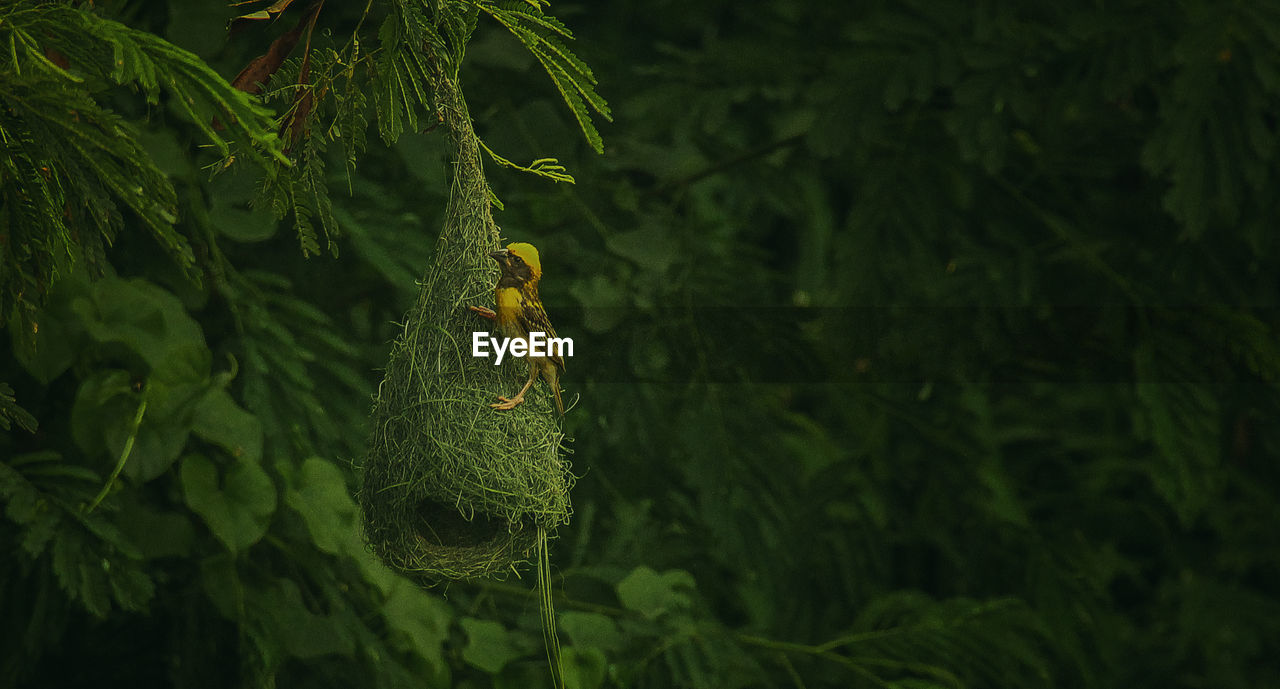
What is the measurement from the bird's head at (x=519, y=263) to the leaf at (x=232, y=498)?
0.67 metres

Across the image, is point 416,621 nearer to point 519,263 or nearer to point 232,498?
point 232,498

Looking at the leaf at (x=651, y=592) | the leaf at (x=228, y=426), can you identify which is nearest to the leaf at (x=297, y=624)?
the leaf at (x=228, y=426)

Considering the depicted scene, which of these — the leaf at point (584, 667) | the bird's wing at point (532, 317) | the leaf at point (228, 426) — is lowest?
the leaf at point (584, 667)

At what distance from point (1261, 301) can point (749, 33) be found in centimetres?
150

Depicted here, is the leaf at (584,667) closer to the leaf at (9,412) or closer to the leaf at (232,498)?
the leaf at (232,498)

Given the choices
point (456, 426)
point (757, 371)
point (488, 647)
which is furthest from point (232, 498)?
point (757, 371)

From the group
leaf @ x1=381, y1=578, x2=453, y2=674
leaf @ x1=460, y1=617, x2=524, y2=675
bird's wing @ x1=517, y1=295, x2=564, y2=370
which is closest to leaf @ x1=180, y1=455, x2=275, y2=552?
leaf @ x1=381, y1=578, x2=453, y2=674

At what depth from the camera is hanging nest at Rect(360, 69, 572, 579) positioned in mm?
1048

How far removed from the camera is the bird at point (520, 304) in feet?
3.25

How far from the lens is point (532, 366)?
1049 mm

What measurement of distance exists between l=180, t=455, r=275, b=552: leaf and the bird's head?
674 mm

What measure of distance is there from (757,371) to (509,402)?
144cm

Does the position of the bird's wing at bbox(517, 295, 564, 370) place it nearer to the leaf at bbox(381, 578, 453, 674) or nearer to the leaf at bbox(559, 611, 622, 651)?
the leaf at bbox(381, 578, 453, 674)

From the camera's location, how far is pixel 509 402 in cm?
105
